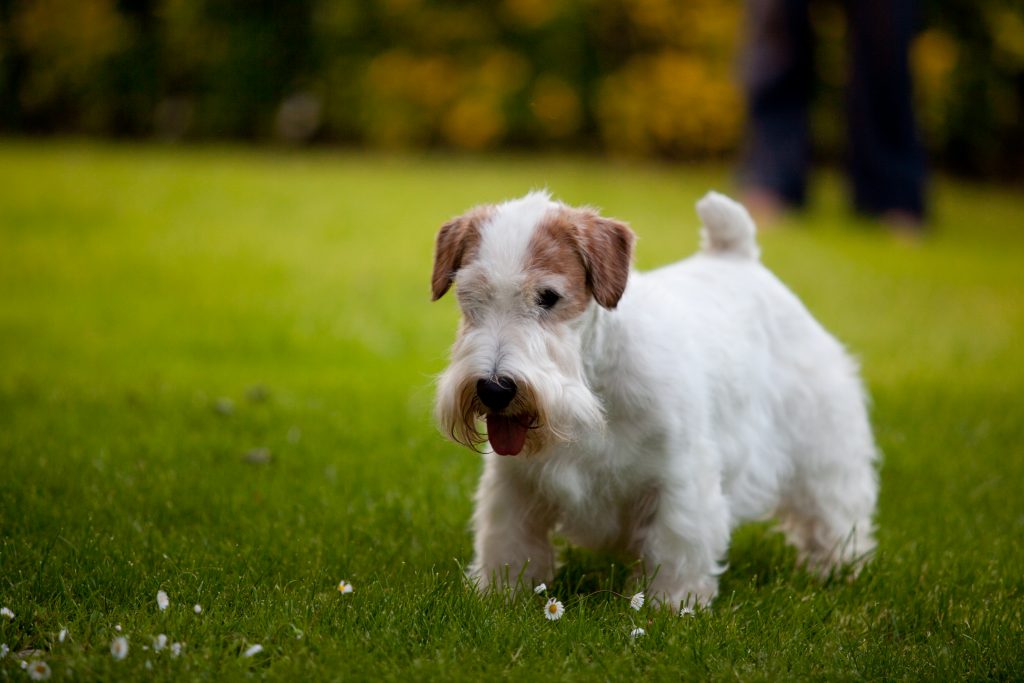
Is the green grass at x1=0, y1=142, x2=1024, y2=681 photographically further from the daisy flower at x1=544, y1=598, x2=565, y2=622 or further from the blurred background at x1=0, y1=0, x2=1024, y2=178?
the blurred background at x1=0, y1=0, x2=1024, y2=178

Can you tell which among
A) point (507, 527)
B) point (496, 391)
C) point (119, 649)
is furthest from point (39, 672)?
point (507, 527)

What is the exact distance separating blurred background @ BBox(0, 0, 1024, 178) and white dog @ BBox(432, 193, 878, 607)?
12791 millimetres

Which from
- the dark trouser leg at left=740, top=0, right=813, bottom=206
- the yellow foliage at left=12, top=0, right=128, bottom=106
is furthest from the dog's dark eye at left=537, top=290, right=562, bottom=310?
the yellow foliage at left=12, top=0, right=128, bottom=106

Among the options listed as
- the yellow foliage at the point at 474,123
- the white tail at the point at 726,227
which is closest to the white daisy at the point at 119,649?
the white tail at the point at 726,227

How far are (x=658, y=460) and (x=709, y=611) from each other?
0.47 m

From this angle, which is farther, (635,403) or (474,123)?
(474,123)

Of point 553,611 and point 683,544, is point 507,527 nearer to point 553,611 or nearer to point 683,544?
point 553,611

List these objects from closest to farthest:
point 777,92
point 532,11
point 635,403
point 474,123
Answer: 1. point 635,403
2. point 777,92
3. point 532,11
4. point 474,123

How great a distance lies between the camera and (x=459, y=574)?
377 centimetres

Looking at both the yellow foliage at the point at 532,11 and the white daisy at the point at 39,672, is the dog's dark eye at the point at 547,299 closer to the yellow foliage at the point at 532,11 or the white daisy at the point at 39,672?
the white daisy at the point at 39,672

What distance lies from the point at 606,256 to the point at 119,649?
1.71m

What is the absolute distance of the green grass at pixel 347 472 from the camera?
10.1 ft

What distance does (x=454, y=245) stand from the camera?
346 centimetres

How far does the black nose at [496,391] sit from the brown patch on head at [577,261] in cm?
31
